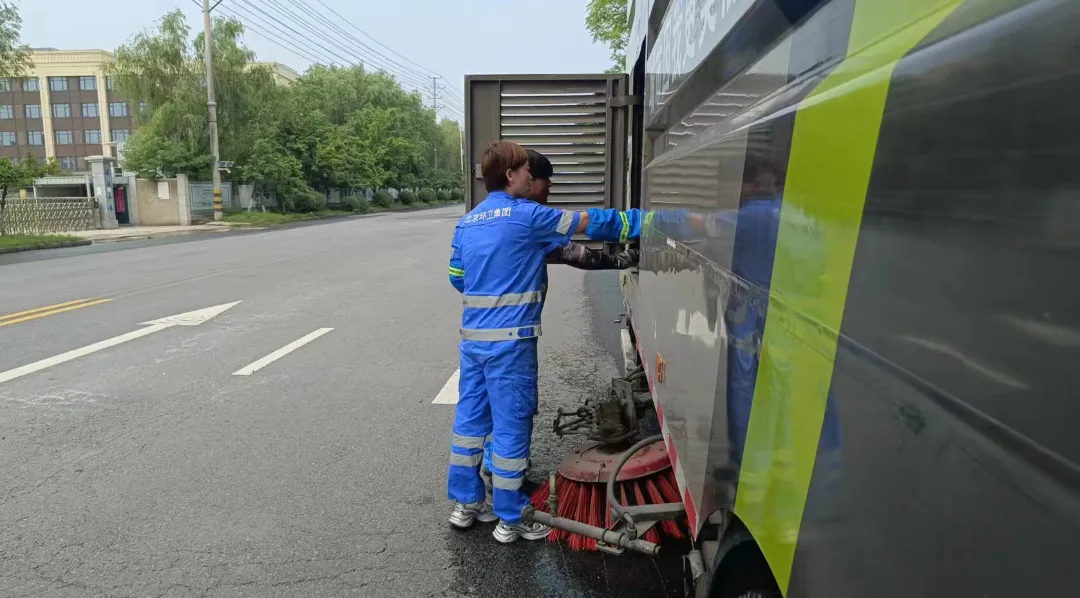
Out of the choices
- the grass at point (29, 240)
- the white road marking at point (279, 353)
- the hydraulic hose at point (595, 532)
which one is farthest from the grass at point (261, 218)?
the hydraulic hose at point (595, 532)

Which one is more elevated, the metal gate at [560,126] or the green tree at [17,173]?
the metal gate at [560,126]

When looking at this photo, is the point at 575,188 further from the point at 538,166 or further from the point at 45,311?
the point at 45,311

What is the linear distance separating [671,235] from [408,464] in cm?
260

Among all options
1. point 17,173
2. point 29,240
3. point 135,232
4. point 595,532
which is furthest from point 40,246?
point 595,532

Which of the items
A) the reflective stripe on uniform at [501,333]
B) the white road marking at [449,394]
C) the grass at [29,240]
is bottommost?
the grass at [29,240]

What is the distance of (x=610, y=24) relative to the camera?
26.5 m

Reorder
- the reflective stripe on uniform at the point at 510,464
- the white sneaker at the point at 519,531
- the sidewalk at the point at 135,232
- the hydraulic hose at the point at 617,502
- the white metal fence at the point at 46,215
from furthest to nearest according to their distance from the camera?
the white metal fence at the point at 46,215 → the sidewalk at the point at 135,232 → the white sneaker at the point at 519,531 → the reflective stripe on uniform at the point at 510,464 → the hydraulic hose at the point at 617,502

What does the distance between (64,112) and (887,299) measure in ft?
318

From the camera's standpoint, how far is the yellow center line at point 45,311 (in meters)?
8.78

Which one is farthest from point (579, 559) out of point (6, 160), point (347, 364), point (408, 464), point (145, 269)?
point (6, 160)

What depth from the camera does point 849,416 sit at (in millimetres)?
1040

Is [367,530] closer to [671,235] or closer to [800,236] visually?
[671,235]

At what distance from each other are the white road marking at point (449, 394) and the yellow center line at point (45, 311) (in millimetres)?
5588

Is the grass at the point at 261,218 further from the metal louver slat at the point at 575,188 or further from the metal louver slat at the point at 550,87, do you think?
the metal louver slat at the point at 575,188
